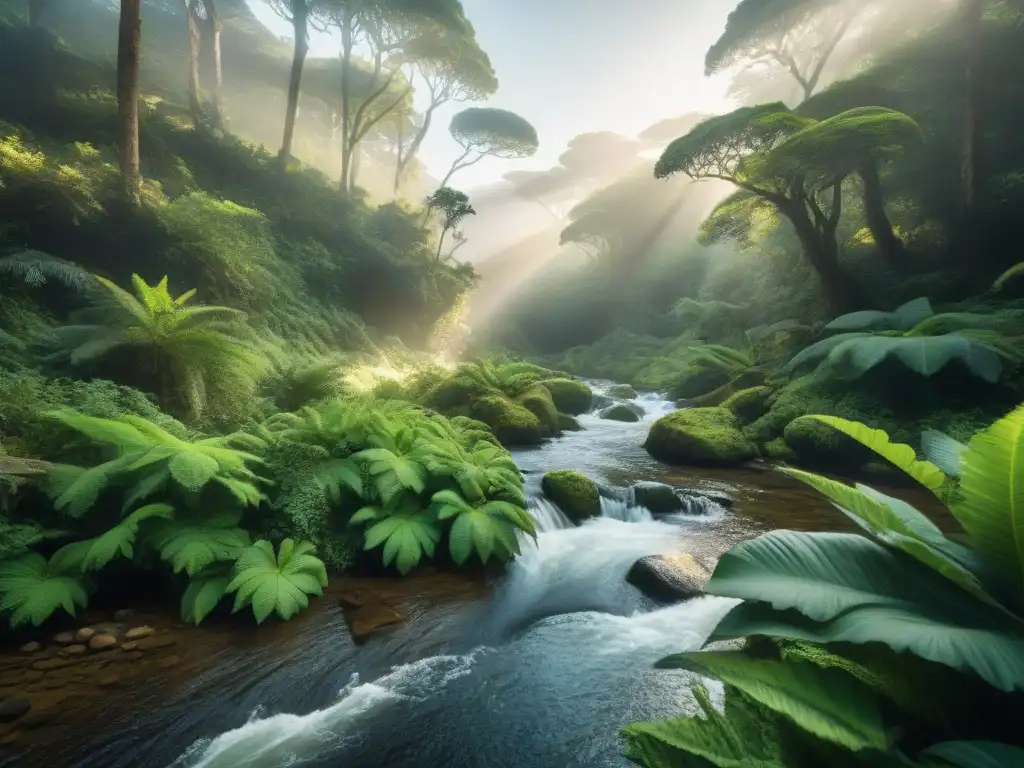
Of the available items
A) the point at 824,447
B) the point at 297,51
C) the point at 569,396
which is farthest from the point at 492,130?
the point at 824,447

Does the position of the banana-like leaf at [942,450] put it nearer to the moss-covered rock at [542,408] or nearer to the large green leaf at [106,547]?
the large green leaf at [106,547]

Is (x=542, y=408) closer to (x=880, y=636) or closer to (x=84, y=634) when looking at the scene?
(x=84, y=634)

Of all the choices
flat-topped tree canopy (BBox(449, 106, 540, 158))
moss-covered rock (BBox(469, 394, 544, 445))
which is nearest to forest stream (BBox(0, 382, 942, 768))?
moss-covered rock (BBox(469, 394, 544, 445))

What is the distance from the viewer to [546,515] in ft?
21.7

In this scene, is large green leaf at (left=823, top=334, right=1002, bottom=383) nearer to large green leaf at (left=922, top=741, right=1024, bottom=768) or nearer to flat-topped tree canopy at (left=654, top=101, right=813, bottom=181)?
flat-topped tree canopy at (left=654, top=101, right=813, bottom=181)

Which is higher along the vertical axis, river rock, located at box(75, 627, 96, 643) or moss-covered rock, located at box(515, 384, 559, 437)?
moss-covered rock, located at box(515, 384, 559, 437)

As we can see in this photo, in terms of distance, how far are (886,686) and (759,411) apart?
1067 centimetres

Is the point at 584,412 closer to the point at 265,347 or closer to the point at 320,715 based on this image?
the point at 265,347

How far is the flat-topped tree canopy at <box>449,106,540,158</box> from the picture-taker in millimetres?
27734

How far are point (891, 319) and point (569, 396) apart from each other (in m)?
8.27

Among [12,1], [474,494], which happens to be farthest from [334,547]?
[12,1]

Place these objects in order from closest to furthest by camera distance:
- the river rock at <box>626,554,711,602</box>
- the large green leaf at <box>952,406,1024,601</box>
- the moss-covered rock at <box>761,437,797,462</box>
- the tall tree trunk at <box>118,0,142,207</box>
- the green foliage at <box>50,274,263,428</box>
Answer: the large green leaf at <box>952,406,1024,601</box>, the river rock at <box>626,554,711,602</box>, the green foliage at <box>50,274,263,428</box>, the tall tree trunk at <box>118,0,142,207</box>, the moss-covered rock at <box>761,437,797,462</box>

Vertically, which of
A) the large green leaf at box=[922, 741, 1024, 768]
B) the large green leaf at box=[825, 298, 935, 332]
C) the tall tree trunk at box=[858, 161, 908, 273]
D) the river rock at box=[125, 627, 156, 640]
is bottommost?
the large green leaf at box=[922, 741, 1024, 768]

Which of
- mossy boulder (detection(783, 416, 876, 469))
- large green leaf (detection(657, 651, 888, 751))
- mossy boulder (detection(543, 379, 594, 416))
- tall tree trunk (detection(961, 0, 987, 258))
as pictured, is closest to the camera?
large green leaf (detection(657, 651, 888, 751))
